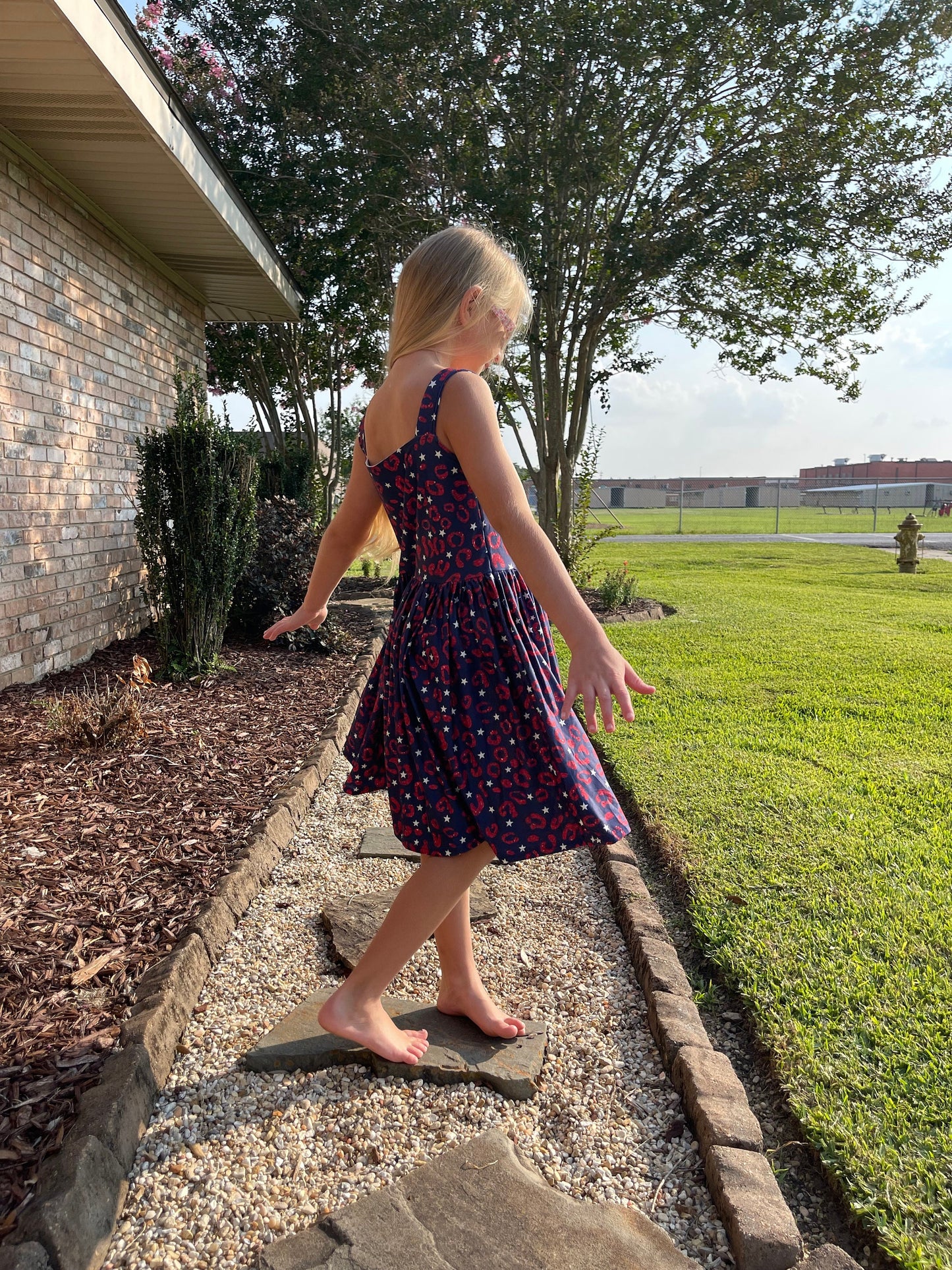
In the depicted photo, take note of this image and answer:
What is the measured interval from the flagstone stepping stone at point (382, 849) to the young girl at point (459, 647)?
4.21ft

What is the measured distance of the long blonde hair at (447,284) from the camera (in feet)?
5.97

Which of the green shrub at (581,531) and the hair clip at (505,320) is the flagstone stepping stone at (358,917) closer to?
the hair clip at (505,320)

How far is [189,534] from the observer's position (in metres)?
5.16

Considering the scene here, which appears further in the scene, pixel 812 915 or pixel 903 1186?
pixel 812 915

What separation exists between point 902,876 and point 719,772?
1.14 metres

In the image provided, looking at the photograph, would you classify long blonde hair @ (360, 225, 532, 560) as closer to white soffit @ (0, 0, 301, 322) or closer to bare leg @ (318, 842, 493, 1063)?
bare leg @ (318, 842, 493, 1063)

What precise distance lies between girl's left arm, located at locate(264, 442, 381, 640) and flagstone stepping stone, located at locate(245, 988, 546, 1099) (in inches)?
36.2

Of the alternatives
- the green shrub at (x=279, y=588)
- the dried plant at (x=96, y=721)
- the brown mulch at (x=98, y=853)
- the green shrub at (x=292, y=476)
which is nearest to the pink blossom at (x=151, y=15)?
the green shrub at (x=292, y=476)

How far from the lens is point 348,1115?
Answer: 5.89 ft

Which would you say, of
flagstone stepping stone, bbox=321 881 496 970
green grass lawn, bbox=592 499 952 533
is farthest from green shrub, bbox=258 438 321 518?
green grass lawn, bbox=592 499 952 533

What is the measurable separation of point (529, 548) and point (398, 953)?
88 centimetres

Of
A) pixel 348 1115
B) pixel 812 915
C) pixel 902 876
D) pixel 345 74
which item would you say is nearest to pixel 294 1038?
pixel 348 1115

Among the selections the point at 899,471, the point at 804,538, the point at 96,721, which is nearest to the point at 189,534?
the point at 96,721

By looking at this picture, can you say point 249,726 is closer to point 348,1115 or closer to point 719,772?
point 719,772
